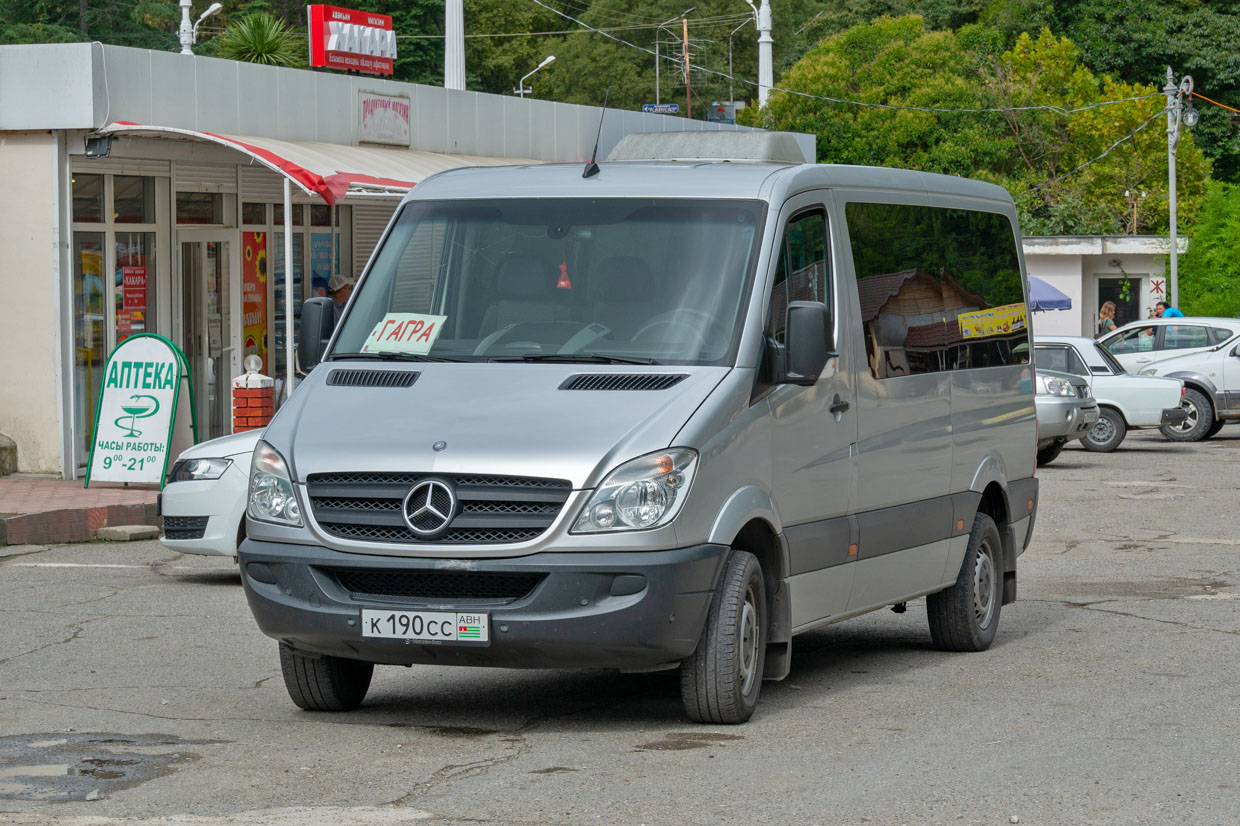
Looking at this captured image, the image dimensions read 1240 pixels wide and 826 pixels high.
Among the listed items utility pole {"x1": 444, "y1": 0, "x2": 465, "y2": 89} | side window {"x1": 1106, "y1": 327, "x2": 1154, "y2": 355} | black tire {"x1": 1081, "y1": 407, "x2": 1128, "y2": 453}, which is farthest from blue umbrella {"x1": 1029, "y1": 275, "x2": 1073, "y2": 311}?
black tire {"x1": 1081, "y1": 407, "x2": 1128, "y2": 453}

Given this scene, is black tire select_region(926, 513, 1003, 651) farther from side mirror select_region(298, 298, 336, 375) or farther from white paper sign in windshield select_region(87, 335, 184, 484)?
white paper sign in windshield select_region(87, 335, 184, 484)

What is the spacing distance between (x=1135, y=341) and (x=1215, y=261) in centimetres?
1808

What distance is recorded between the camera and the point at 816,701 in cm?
778

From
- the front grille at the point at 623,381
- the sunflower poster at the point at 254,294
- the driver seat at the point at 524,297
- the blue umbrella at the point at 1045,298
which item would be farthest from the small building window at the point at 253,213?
the blue umbrella at the point at 1045,298

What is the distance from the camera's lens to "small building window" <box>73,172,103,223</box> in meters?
18.3

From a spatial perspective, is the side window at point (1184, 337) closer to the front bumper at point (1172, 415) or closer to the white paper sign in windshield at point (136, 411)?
the front bumper at point (1172, 415)

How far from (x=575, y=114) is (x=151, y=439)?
12.7m

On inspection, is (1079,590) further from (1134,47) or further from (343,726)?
(1134,47)

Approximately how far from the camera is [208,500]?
1159 cm

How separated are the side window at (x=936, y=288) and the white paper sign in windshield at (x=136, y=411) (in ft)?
26.4

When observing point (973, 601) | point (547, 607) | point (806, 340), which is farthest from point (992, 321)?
point (547, 607)

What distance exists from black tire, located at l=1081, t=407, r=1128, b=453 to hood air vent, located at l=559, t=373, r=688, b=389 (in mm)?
17816

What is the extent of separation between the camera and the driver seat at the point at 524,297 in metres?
7.47

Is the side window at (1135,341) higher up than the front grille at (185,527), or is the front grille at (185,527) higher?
the side window at (1135,341)
